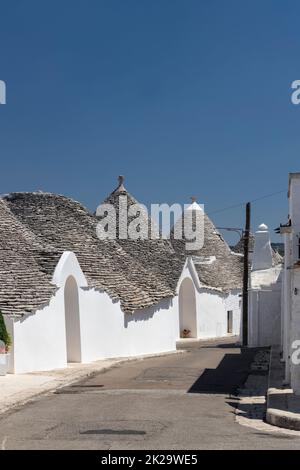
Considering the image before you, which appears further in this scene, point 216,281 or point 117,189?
point 216,281

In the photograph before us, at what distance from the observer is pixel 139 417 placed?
1034 cm

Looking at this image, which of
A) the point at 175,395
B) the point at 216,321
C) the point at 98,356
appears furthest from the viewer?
the point at 216,321

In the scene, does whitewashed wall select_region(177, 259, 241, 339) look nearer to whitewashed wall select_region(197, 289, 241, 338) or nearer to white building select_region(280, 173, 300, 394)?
whitewashed wall select_region(197, 289, 241, 338)

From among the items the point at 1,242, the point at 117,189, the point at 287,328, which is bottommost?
the point at 287,328

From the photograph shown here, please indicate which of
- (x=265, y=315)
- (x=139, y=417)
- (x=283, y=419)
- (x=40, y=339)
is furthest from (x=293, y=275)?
(x=265, y=315)

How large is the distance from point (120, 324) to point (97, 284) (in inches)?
89.1

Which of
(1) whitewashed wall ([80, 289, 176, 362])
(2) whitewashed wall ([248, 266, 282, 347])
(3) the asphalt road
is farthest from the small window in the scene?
(3) the asphalt road

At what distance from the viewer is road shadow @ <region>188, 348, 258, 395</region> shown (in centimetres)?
1386

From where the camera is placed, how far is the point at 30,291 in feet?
59.8

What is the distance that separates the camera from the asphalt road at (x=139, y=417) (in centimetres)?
842

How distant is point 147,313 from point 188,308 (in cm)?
1201
